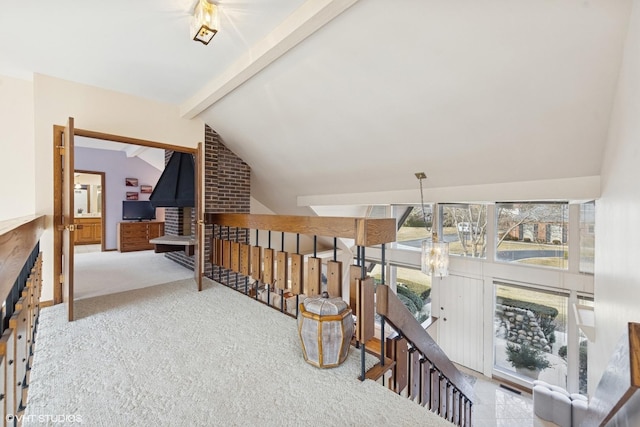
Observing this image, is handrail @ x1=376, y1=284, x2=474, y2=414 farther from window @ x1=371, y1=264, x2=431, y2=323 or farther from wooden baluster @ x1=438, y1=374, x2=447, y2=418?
window @ x1=371, y1=264, x2=431, y2=323

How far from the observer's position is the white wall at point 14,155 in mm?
3041

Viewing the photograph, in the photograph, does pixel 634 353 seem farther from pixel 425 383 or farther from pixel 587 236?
pixel 587 236

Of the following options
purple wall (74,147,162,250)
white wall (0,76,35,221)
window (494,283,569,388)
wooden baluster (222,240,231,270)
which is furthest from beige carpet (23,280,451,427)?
purple wall (74,147,162,250)

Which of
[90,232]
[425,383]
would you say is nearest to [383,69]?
[425,383]

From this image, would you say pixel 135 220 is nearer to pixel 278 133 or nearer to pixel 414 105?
pixel 278 133

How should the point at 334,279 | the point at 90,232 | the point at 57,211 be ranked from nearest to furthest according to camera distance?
the point at 334,279 < the point at 57,211 < the point at 90,232

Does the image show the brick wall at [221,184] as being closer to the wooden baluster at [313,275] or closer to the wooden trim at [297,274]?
the wooden trim at [297,274]

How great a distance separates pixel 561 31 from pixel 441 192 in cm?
236

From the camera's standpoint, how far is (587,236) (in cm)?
416

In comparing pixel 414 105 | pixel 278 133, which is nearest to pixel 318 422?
pixel 414 105

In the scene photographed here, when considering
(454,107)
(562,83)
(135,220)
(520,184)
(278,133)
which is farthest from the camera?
(135,220)

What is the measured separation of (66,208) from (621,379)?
351cm

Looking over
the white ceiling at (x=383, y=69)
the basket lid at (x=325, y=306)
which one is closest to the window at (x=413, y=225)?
the white ceiling at (x=383, y=69)

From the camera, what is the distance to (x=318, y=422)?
1.27 metres
